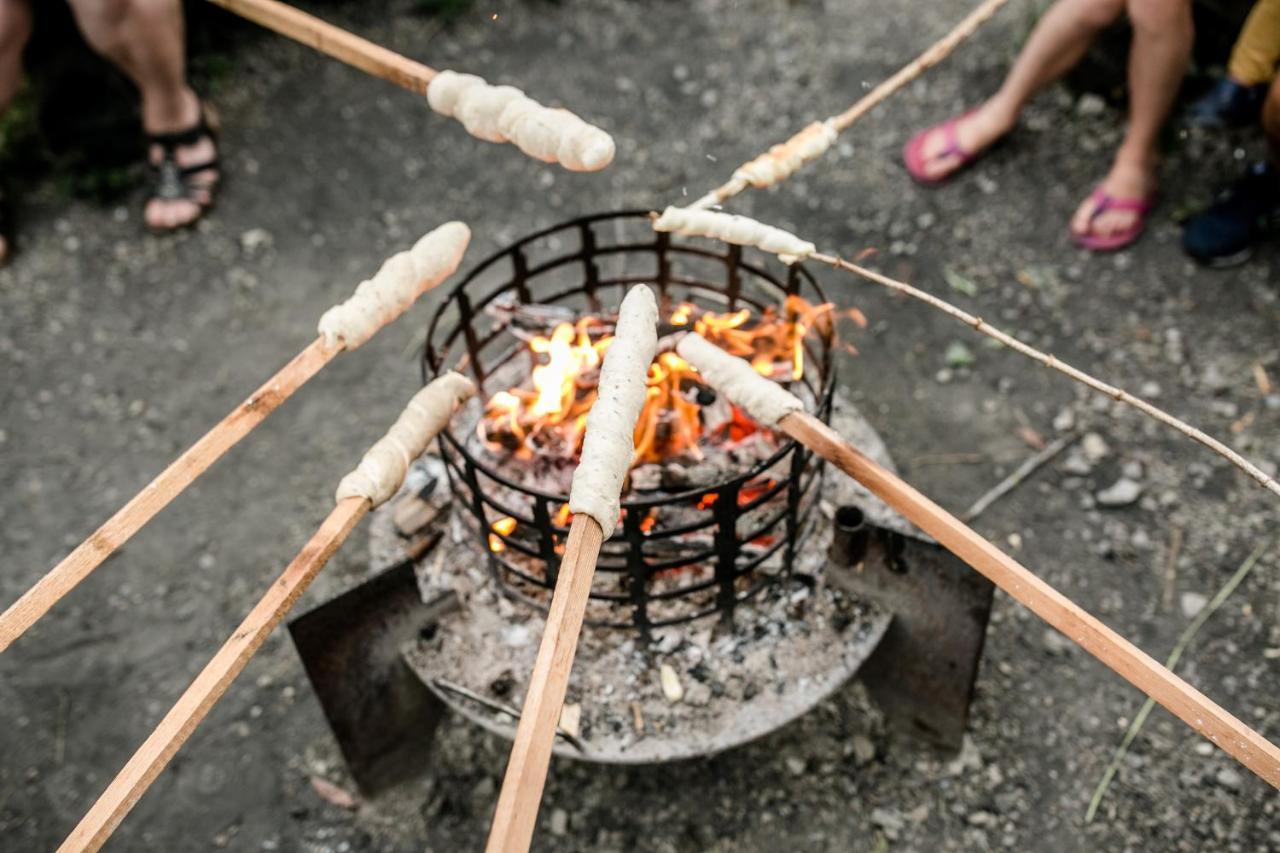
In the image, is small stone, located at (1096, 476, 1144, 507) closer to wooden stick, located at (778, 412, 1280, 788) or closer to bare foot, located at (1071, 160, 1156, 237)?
bare foot, located at (1071, 160, 1156, 237)

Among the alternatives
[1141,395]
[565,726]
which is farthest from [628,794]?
[1141,395]

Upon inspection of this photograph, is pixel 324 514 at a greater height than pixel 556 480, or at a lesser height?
lesser

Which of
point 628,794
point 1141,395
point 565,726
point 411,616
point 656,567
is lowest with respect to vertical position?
point 628,794

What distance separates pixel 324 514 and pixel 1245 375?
3.77 m

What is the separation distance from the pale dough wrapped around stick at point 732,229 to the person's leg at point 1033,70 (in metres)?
2.48

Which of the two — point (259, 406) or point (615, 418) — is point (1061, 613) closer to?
point (615, 418)

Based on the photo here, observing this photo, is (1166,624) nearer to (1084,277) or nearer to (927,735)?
(927,735)

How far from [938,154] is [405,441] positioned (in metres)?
3.38

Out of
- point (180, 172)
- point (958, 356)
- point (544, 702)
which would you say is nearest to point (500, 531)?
point (544, 702)

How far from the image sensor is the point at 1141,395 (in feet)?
12.5

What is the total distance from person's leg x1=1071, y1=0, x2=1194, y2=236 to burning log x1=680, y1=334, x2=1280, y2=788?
276 cm

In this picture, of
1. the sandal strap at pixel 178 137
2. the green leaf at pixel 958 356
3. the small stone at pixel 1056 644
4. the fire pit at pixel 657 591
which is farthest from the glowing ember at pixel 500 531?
the sandal strap at pixel 178 137

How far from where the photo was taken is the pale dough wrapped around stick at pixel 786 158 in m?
2.81

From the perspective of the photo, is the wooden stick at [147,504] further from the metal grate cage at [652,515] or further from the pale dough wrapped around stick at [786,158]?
the pale dough wrapped around stick at [786,158]
